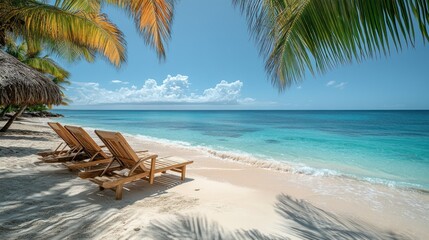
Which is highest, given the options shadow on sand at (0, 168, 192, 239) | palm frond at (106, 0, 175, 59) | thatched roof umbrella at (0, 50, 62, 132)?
palm frond at (106, 0, 175, 59)

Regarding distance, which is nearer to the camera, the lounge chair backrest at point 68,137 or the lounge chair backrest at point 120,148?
the lounge chair backrest at point 120,148

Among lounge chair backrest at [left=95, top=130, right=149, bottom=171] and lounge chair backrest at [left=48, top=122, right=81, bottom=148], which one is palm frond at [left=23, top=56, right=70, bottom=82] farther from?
lounge chair backrest at [left=95, top=130, right=149, bottom=171]

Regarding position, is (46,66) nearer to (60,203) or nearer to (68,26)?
(68,26)

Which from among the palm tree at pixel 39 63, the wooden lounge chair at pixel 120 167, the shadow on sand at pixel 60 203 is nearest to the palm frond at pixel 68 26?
the wooden lounge chair at pixel 120 167

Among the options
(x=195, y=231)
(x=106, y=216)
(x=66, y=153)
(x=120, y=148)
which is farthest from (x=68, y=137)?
(x=195, y=231)

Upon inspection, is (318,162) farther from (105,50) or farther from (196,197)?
(105,50)

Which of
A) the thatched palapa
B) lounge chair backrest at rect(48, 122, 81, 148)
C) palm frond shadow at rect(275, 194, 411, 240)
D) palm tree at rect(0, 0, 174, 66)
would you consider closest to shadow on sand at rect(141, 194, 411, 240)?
palm frond shadow at rect(275, 194, 411, 240)

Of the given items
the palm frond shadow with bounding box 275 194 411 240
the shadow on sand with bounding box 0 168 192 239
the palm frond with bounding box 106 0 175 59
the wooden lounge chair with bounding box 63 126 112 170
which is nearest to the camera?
the shadow on sand with bounding box 0 168 192 239

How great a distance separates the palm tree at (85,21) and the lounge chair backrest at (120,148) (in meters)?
1.59

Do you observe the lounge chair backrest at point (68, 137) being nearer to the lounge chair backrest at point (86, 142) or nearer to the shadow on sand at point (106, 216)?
the lounge chair backrest at point (86, 142)

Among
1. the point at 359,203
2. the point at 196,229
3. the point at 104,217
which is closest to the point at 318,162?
the point at 359,203

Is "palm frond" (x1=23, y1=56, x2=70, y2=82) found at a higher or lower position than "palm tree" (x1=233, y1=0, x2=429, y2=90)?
higher

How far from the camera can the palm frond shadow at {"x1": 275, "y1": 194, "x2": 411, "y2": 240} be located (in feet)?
9.26

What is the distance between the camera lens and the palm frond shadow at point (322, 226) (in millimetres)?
2822
